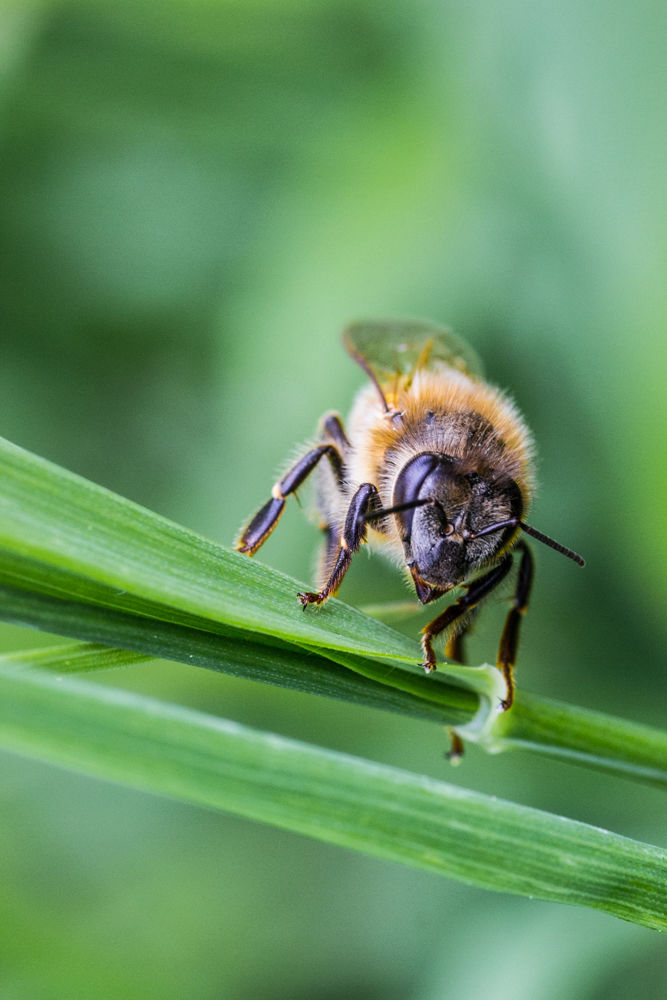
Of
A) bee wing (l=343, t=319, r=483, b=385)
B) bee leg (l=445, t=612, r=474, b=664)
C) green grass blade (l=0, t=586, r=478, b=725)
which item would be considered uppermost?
bee wing (l=343, t=319, r=483, b=385)

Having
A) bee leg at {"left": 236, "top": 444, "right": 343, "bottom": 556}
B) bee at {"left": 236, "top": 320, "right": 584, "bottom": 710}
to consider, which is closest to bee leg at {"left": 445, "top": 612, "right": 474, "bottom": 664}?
bee at {"left": 236, "top": 320, "right": 584, "bottom": 710}

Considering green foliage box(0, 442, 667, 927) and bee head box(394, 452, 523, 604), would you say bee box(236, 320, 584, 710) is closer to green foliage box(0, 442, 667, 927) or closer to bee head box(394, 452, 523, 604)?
bee head box(394, 452, 523, 604)

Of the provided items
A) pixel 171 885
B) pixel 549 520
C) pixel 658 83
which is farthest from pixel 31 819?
pixel 658 83

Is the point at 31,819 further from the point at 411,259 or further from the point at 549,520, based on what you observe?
the point at 411,259

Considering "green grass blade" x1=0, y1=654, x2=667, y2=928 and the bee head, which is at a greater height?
the bee head

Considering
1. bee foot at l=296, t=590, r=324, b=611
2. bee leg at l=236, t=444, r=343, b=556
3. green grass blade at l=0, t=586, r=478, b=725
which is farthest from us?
bee leg at l=236, t=444, r=343, b=556

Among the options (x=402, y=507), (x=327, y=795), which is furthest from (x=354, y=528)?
(x=327, y=795)

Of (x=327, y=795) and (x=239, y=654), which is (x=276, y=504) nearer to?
(x=239, y=654)
